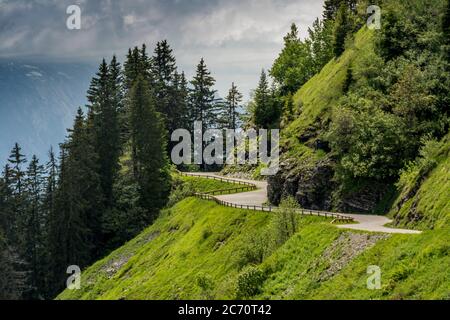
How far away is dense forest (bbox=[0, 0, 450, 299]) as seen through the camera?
60156 millimetres

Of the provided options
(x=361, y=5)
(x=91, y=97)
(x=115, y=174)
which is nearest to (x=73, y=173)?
(x=115, y=174)

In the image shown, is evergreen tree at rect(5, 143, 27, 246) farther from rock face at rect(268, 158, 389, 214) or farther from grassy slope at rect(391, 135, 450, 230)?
grassy slope at rect(391, 135, 450, 230)

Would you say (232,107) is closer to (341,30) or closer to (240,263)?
(341,30)

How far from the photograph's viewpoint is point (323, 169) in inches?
2549

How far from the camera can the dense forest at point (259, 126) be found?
197ft

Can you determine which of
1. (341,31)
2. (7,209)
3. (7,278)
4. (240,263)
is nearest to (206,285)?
(240,263)

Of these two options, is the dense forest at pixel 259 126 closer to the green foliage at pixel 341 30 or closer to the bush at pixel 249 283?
the green foliage at pixel 341 30

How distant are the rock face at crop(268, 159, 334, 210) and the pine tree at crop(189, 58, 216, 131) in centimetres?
5574

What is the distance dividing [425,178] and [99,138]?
2237 inches

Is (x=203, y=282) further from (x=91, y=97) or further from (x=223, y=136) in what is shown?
(x=223, y=136)

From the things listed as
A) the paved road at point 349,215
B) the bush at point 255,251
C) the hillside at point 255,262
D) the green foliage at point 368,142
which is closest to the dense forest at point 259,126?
the green foliage at point 368,142

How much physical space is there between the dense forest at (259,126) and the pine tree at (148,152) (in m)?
0.16

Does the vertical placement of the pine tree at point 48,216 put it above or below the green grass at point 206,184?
below

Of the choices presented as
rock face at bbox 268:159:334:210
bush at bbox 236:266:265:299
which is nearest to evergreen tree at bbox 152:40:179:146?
rock face at bbox 268:159:334:210
